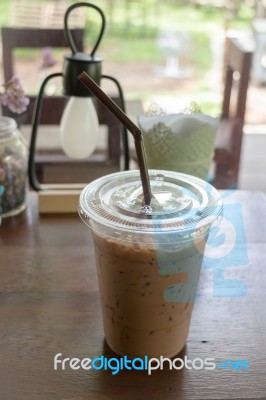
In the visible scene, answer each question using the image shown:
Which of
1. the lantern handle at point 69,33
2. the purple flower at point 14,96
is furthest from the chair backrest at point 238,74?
the purple flower at point 14,96

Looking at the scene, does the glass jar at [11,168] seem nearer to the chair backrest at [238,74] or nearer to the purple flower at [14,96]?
the purple flower at [14,96]

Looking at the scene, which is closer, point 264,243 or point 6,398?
point 6,398

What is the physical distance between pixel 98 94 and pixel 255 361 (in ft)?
1.13

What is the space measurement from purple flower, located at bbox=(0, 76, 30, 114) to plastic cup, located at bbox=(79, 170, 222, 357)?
34 cm

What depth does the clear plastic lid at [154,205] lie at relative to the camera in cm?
50

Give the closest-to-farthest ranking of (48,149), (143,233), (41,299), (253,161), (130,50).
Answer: (143,233)
(41,299)
(48,149)
(253,161)
(130,50)

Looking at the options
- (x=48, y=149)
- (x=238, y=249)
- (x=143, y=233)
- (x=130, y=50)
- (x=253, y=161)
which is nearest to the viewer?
(x=143, y=233)

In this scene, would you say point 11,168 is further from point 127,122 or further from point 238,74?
point 238,74

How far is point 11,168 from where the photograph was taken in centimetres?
83

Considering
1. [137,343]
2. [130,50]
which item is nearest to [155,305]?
[137,343]

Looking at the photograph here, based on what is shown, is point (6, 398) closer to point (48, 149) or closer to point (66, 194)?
point (66, 194)

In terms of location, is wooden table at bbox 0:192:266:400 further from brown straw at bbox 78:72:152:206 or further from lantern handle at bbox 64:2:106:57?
lantern handle at bbox 64:2:106:57

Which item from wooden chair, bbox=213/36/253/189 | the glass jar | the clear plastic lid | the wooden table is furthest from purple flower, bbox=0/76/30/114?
wooden chair, bbox=213/36/253/189

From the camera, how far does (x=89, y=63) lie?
32.1 inches
